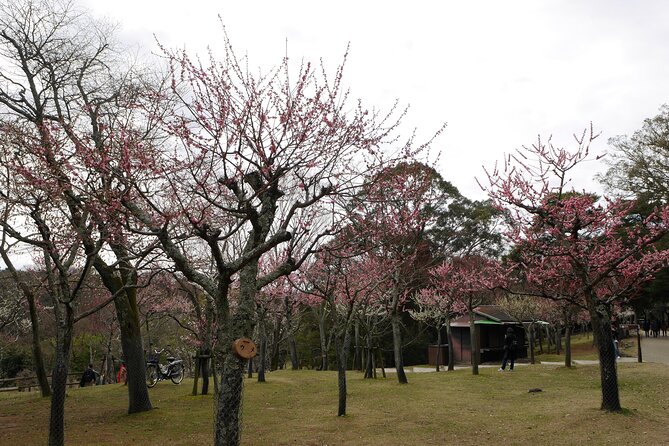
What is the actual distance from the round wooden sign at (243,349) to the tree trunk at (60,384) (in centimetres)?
335

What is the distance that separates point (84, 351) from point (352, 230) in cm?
2799

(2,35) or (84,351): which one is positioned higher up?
(2,35)

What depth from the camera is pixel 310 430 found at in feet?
29.2

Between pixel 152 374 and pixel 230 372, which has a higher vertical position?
pixel 230 372

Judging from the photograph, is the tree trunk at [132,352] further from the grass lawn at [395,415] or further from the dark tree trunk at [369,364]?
the dark tree trunk at [369,364]

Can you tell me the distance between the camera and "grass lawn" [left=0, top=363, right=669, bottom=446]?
794cm

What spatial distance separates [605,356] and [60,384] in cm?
884

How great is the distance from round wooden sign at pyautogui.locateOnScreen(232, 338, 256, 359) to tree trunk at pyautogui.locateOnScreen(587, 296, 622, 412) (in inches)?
251

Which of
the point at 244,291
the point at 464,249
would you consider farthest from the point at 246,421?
the point at 464,249

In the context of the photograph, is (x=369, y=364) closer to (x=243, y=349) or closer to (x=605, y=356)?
(x=605, y=356)

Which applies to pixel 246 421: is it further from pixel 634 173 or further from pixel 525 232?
pixel 634 173

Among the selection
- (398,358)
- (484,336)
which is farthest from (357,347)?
(484,336)

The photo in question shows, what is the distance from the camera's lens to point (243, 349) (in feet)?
18.6

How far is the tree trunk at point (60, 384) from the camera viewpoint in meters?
7.34
